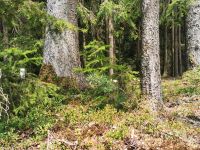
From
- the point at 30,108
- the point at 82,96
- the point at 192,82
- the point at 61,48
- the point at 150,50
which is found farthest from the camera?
the point at 192,82

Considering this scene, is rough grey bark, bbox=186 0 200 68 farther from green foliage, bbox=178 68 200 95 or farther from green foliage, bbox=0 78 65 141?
green foliage, bbox=0 78 65 141

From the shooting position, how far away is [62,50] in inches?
417

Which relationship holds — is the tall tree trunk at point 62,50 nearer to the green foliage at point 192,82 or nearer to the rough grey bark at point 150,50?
the rough grey bark at point 150,50

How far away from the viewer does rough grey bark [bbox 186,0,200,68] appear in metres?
12.8

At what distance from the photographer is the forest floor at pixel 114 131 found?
22.1 feet

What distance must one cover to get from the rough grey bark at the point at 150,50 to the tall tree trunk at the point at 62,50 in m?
2.45

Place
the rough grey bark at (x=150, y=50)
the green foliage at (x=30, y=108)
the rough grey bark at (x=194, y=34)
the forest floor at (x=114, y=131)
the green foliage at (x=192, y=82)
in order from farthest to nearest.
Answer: the rough grey bark at (x=194, y=34), the green foliage at (x=192, y=82), the rough grey bark at (x=150, y=50), the green foliage at (x=30, y=108), the forest floor at (x=114, y=131)

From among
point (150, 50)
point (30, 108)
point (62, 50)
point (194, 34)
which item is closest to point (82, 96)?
point (62, 50)

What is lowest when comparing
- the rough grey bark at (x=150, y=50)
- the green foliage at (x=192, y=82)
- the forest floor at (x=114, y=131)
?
the forest floor at (x=114, y=131)

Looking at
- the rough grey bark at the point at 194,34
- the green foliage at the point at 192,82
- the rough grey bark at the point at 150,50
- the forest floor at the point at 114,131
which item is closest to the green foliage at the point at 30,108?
the forest floor at the point at 114,131

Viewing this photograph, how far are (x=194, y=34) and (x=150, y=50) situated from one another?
476 centimetres

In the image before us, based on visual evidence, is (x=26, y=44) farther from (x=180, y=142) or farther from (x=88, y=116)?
(x=180, y=142)

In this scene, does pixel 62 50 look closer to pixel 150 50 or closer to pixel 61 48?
pixel 61 48

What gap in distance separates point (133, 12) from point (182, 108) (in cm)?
387
